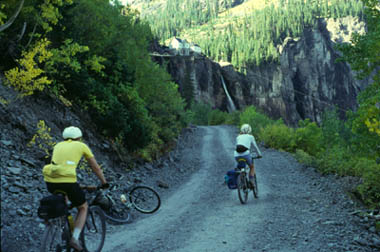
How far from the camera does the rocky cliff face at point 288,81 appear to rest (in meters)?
93.6

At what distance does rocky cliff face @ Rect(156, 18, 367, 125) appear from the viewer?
93.6 m

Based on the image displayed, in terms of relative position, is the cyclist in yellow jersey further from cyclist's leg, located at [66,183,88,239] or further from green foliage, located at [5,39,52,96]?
green foliage, located at [5,39,52,96]

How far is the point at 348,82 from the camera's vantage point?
122 meters

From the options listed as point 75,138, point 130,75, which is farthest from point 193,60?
point 75,138

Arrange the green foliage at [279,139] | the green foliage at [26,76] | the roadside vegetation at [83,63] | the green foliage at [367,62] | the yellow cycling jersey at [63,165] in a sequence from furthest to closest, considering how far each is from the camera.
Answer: the green foliage at [279,139]
the green foliage at [367,62]
the roadside vegetation at [83,63]
the green foliage at [26,76]
the yellow cycling jersey at [63,165]

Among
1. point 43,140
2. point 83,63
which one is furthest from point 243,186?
point 83,63

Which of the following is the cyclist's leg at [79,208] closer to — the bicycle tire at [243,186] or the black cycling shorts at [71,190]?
the black cycling shorts at [71,190]

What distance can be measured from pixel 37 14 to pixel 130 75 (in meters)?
6.67

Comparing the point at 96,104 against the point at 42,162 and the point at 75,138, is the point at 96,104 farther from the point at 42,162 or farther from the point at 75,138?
the point at 75,138

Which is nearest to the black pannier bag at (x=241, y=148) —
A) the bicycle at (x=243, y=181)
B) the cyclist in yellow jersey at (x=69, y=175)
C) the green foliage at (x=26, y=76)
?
the bicycle at (x=243, y=181)

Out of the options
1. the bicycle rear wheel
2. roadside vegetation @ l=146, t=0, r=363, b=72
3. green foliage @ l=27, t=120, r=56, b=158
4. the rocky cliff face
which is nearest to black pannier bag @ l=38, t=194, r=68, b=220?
the bicycle rear wheel

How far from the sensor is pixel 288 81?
11025 cm

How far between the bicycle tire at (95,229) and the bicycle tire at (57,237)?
0.56 metres

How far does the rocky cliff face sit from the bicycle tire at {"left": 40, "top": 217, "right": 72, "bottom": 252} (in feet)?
261
